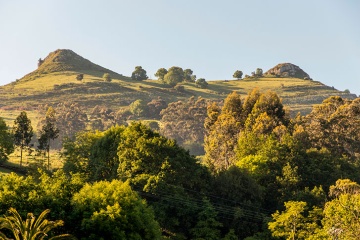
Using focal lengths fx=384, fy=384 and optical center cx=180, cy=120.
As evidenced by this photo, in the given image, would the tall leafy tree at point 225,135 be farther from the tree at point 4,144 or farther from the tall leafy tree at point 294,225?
the tree at point 4,144

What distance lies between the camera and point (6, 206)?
1324 inches

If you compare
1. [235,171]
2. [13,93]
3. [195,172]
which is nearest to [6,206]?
[195,172]

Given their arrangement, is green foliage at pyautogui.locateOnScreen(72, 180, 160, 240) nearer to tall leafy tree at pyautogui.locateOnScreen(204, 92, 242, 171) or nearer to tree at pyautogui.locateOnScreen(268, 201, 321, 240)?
tree at pyautogui.locateOnScreen(268, 201, 321, 240)

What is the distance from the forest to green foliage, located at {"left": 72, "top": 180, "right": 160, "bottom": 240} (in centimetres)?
10

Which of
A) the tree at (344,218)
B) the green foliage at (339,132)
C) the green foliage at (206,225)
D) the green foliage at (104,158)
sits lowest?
the green foliage at (206,225)

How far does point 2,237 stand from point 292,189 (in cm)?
4864

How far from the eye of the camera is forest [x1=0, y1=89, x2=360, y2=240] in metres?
35.7

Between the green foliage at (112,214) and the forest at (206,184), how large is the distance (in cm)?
10

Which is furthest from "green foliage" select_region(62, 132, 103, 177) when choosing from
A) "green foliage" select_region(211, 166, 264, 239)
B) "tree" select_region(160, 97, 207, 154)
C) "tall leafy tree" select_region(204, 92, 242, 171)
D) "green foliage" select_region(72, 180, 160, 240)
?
"tree" select_region(160, 97, 207, 154)

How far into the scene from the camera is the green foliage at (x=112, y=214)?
35.2 m

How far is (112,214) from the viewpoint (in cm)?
3534

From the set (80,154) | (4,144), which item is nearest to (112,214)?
(80,154)

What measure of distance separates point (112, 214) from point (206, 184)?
25.5 metres

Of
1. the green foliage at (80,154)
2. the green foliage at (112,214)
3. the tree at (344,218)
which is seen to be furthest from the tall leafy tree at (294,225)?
the green foliage at (80,154)
